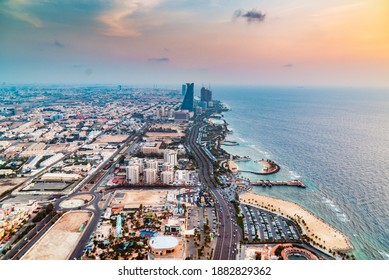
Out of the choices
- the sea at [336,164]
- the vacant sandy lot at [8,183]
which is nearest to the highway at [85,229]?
the vacant sandy lot at [8,183]

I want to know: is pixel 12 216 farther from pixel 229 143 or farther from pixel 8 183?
pixel 229 143

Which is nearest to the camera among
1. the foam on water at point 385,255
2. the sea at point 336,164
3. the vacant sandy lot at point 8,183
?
the foam on water at point 385,255

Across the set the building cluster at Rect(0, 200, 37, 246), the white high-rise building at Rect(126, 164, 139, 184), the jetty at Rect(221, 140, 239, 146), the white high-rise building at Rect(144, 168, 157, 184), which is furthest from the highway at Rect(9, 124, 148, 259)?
the jetty at Rect(221, 140, 239, 146)

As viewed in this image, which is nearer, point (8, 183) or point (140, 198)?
point (140, 198)

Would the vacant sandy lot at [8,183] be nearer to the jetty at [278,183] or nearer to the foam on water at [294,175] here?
the jetty at [278,183]

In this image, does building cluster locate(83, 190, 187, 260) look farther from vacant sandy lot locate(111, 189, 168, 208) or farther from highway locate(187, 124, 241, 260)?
highway locate(187, 124, 241, 260)

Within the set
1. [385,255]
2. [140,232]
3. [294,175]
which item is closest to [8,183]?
[140,232]

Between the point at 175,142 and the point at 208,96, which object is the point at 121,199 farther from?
the point at 208,96
